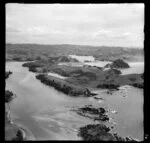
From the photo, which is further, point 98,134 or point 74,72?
point 74,72

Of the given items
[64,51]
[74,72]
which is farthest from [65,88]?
[64,51]

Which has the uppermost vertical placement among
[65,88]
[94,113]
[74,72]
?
[74,72]

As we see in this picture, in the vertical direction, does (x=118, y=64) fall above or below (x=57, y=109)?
above

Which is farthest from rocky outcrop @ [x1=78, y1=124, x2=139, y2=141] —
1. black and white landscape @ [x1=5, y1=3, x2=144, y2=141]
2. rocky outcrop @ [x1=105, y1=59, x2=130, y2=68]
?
rocky outcrop @ [x1=105, y1=59, x2=130, y2=68]

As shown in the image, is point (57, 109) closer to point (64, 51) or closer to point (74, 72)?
point (74, 72)

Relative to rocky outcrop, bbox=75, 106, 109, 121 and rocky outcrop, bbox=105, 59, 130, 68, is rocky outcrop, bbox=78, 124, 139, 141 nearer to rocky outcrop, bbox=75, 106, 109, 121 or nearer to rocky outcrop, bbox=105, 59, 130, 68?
rocky outcrop, bbox=75, 106, 109, 121
